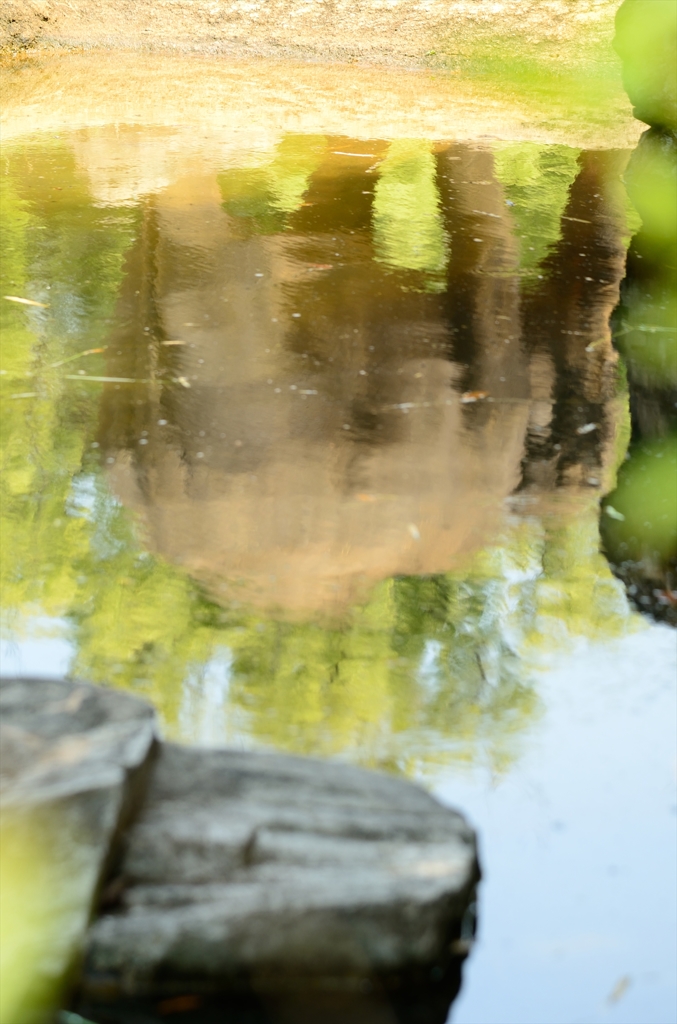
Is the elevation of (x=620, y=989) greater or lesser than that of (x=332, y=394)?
greater

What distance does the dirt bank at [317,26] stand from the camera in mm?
10789

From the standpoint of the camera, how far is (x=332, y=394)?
176 inches

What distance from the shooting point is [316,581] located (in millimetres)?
3385

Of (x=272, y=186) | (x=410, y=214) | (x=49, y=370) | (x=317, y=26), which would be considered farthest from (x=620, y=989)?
(x=317, y=26)

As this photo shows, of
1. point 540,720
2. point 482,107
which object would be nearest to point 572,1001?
point 540,720

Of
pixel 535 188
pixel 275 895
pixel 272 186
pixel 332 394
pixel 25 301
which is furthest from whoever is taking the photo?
→ pixel 535 188

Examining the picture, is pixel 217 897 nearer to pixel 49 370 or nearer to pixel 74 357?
pixel 49 370

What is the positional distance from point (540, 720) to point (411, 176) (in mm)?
5328

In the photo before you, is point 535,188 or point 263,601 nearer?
point 263,601

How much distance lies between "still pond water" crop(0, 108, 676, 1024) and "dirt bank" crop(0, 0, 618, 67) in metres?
4.97

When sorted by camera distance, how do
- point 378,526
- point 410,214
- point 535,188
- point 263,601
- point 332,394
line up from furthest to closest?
1. point 535,188
2. point 410,214
3. point 332,394
4. point 378,526
5. point 263,601

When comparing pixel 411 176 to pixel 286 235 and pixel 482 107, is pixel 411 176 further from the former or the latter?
pixel 482 107

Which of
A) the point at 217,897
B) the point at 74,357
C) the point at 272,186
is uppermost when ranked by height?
the point at 217,897

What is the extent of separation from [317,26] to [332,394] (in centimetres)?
779
